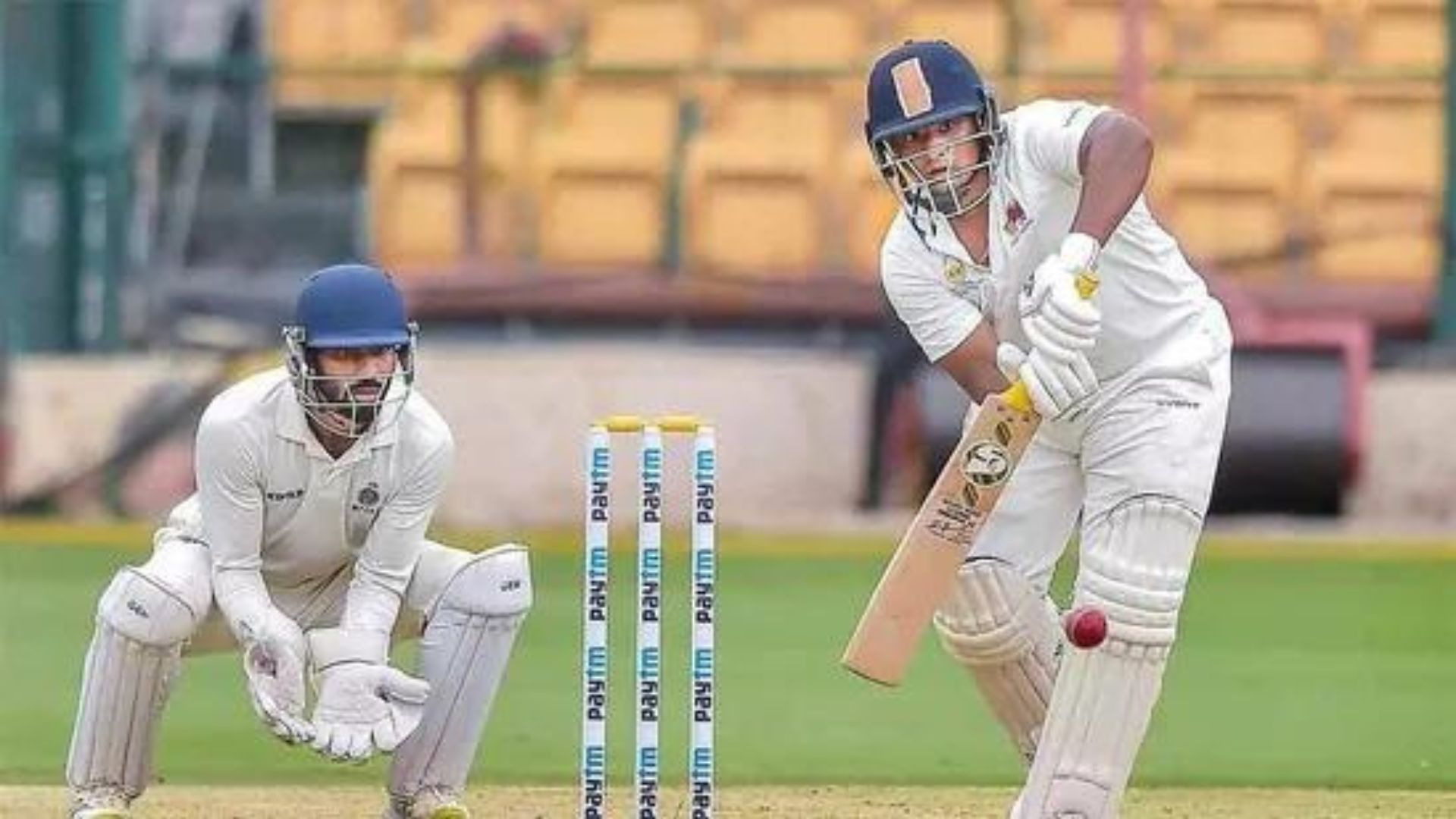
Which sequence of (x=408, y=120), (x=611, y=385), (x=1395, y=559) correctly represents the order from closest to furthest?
(x=1395, y=559) < (x=611, y=385) < (x=408, y=120)

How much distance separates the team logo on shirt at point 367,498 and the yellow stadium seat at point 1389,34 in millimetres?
8823

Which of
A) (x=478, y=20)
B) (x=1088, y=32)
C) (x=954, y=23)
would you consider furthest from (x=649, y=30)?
(x=1088, y=32)

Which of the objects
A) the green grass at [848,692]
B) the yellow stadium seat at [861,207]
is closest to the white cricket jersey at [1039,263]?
the green grass at [848,692]

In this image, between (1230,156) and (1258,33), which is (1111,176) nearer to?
(1230,156)

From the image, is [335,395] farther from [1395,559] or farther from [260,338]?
[260,338]

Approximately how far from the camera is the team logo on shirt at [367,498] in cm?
577

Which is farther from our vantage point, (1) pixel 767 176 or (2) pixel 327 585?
(1) pixel 767 176

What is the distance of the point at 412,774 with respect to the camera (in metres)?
5.92

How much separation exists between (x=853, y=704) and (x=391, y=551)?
2.69 meters

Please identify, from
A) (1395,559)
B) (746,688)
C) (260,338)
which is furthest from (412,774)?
(260,338)

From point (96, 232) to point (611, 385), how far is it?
7.36ft

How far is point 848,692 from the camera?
27.8ft

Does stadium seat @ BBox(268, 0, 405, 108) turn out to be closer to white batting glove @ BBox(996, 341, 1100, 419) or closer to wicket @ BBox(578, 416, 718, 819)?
wicket @ BBox(578, 416, 718, 819)

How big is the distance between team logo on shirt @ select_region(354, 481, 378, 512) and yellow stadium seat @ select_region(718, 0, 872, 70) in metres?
8.63
